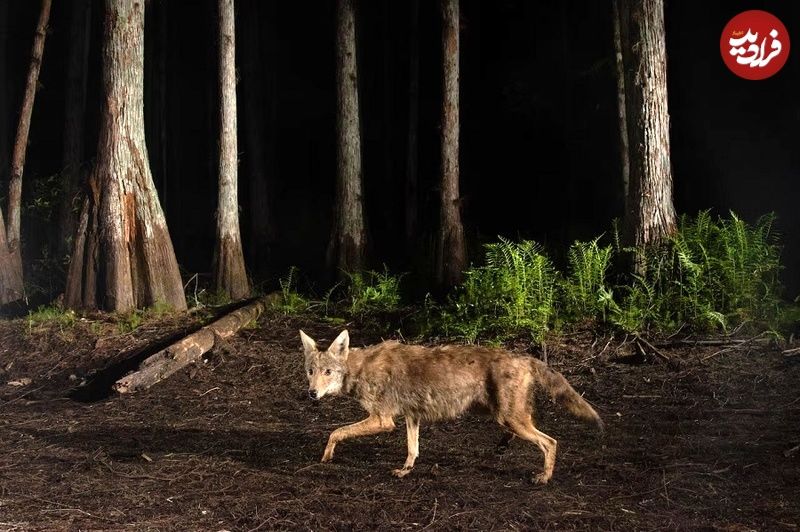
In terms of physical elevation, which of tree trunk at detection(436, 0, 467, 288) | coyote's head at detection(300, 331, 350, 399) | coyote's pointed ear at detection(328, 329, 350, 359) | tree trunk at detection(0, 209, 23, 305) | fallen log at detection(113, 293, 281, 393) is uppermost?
tree trunk at detection(436, 0, 467, 288)

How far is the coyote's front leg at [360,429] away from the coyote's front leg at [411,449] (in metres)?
0.17

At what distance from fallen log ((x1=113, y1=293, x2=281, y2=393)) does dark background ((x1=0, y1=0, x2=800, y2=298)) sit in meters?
4.29

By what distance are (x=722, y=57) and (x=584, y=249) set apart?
9244 mm

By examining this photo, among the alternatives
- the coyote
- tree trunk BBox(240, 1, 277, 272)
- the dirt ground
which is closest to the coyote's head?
the coyote

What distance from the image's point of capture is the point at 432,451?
8.55 metres

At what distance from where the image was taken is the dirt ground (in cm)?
677

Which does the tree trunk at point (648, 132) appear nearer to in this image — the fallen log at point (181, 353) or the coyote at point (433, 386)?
the coyote at point (433, 386)

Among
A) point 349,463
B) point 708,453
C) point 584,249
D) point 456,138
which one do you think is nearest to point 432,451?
point 349,463

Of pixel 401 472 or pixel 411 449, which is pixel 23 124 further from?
pixel 401 472

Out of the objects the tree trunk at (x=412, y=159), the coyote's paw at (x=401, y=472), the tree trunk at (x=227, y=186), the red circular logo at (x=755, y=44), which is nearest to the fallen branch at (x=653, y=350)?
the coyote's paw at (x=401, y=472)

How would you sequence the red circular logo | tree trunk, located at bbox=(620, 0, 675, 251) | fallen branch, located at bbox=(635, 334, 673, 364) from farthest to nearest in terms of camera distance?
the red circular logo → tree trunk, located at bbox=(620, 0, 675, 251) → fallen branch, located at bbox=(635, 334, 673, 364)

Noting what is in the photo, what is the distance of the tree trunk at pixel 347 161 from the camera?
56.4 ft

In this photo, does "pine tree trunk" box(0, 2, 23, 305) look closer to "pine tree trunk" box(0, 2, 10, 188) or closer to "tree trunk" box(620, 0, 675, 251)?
"pine tree trunk" box(0, 2, 10, 188)

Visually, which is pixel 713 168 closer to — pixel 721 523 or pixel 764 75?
pixel 764 75
